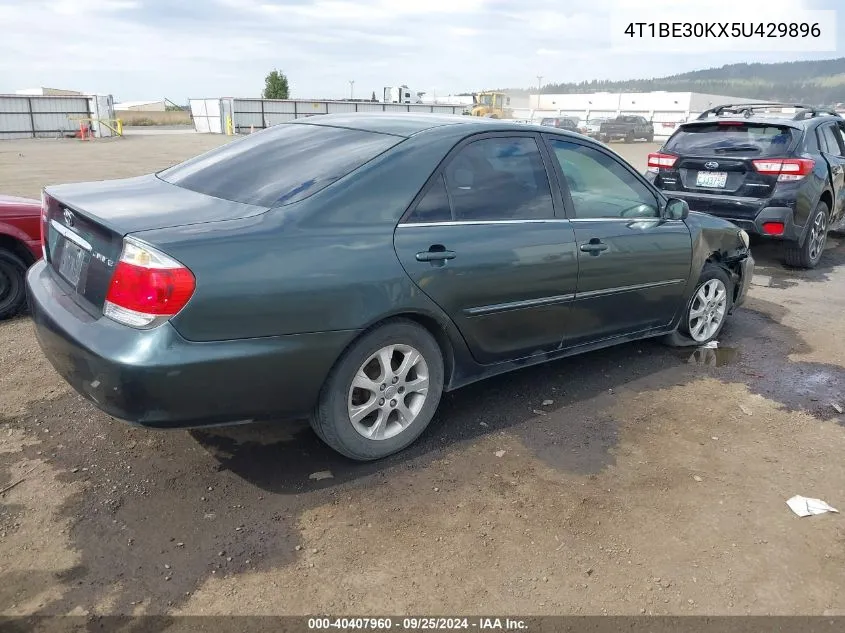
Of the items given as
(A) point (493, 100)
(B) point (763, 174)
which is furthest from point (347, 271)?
(A) point (493, 100)

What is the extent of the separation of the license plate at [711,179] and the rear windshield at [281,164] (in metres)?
5.50

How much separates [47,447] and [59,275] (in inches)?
34.7

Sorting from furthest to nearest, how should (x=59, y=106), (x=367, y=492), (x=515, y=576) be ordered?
(x=59, y=106) → (x=367, y=492) → (x=515, y=576)

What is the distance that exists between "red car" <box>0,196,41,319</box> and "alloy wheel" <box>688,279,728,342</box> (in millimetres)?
4986

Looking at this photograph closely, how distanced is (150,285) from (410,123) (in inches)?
67.0

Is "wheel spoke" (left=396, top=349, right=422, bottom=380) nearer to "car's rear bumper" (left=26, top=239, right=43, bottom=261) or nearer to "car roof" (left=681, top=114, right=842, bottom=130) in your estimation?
"car's rear bumper" (left=26, top=239, right=43, bottom=261)

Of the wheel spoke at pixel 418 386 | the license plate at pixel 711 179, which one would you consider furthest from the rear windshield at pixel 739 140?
the wheel spoke at pixel 418 386

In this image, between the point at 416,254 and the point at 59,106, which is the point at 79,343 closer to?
the point at 416,254

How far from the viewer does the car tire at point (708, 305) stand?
16.3 ft

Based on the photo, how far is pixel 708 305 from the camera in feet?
16.8

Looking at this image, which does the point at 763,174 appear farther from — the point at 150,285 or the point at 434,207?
the point at 150,285

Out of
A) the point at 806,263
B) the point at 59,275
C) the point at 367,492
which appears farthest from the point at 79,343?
the point at 806,263

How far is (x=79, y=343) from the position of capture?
2.72 m

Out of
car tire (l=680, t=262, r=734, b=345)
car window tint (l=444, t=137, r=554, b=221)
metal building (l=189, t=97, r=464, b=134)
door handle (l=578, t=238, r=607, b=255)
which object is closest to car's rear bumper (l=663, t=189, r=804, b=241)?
car tire (l=680, t=262, r=734, b=345)
